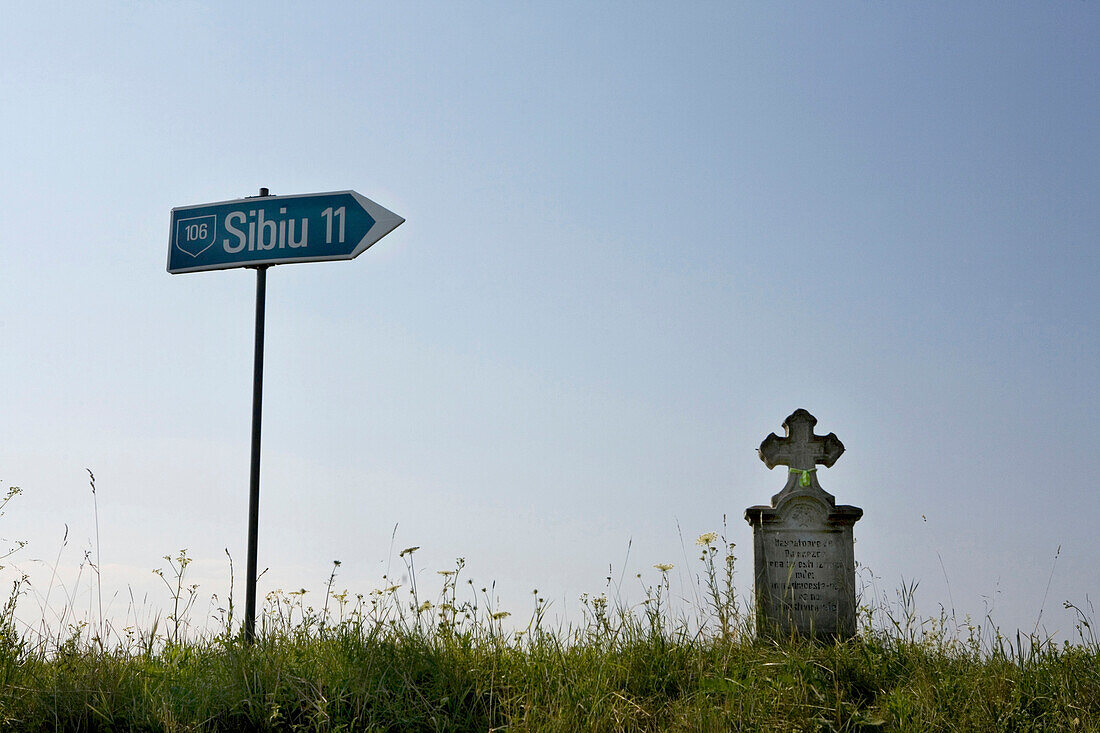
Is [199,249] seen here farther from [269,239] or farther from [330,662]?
[330,662]

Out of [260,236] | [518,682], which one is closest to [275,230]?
[260,236]

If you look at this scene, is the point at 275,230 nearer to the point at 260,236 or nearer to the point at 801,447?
the point at 260,236

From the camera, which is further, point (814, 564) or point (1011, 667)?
point (814, 564)

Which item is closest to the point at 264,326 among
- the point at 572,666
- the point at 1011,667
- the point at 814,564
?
the point at 572,666

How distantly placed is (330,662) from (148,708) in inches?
40.3

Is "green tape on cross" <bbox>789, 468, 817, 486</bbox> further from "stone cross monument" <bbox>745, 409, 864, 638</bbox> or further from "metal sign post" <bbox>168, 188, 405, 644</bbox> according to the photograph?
"metal sign post" <bbox>168, 188, 405, 644</bbox>

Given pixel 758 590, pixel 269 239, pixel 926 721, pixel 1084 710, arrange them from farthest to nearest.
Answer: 1. pixel 758 590
2. pixel 269 239
3. pixel 1084 710
4. pixel 926 721

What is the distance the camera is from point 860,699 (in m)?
5.95

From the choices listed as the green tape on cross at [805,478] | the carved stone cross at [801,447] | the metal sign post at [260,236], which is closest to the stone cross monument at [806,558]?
the green tape on cross at [805,478]

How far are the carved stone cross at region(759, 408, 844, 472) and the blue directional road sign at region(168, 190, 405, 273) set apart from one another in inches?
156

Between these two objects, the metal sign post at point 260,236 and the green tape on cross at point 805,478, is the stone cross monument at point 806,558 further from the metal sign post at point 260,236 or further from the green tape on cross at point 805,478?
the metal sign post at point 260,236

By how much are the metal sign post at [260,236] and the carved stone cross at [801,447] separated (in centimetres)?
396

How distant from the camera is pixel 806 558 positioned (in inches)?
324

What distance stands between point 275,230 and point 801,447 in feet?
16.1
